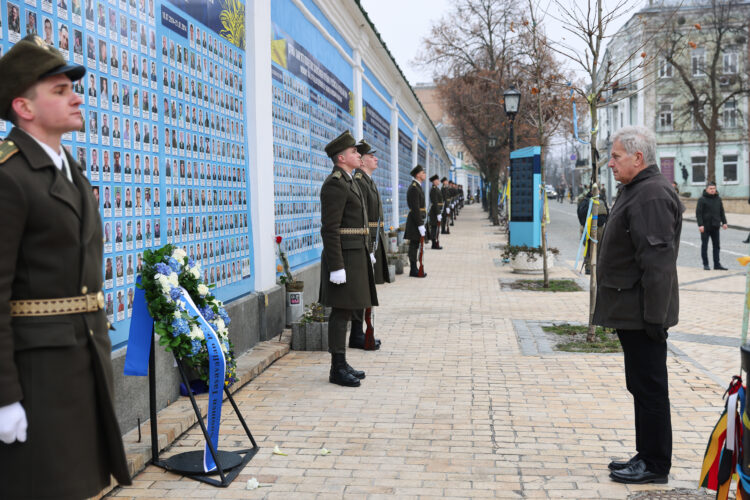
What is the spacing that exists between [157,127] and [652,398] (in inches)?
153

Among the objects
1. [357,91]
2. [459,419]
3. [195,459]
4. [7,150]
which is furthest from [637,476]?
[357,91]

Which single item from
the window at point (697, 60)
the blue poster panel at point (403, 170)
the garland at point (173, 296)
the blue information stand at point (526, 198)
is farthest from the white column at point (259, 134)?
the window at point (697, 60)

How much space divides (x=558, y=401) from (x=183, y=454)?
2.90 m

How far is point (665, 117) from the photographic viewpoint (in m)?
57.0

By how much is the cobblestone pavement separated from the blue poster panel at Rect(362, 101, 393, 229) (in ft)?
26.4

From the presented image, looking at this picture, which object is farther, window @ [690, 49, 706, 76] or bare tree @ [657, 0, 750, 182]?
window @ [690, 49, 706, 76]

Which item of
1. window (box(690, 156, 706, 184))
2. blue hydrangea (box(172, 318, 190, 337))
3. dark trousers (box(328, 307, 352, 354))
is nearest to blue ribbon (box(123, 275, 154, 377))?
blue hydrangea (box(172, 318, 190, 337))

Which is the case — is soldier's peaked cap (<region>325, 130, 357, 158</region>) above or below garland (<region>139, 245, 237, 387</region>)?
above

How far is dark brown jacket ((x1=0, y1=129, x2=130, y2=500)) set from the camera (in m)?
2.46

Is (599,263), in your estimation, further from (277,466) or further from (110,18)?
(110,18)

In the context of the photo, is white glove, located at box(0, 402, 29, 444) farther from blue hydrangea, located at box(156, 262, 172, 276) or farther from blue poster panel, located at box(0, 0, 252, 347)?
blue poster panel, located at box(0, 0, 252, 347)

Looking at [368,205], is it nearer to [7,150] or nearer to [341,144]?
[341,144]

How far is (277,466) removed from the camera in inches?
179

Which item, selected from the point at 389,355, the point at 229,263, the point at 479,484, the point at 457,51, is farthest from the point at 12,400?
the point at 457,51
